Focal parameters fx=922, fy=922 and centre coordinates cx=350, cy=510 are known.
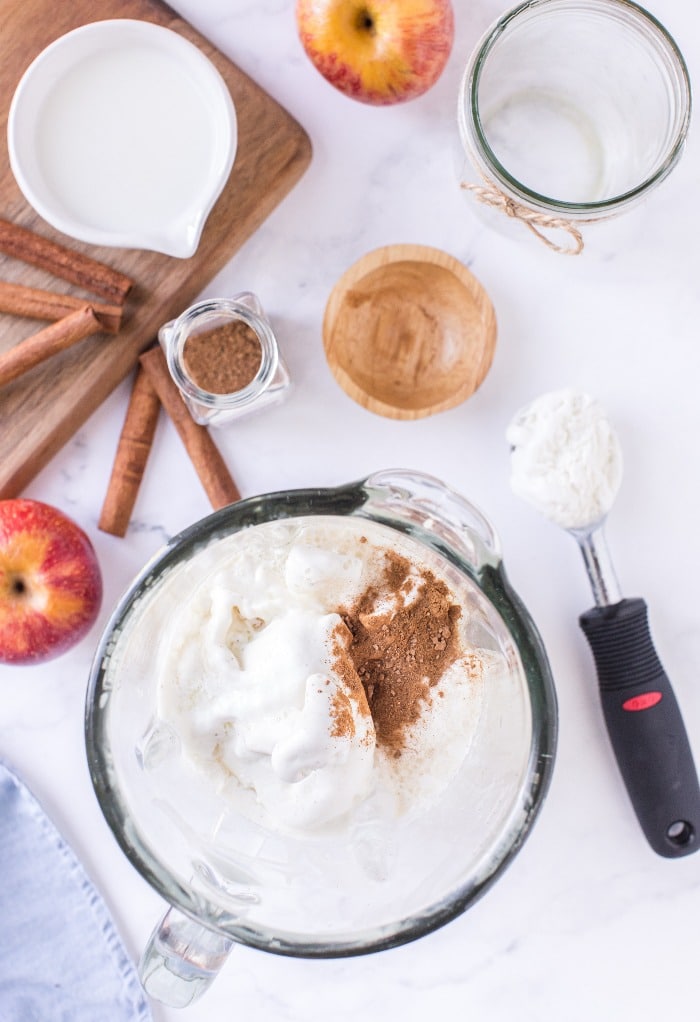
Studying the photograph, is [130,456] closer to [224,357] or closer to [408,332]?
[224,357]

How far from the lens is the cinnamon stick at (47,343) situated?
3.09ft

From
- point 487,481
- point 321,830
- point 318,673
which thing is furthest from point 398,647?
point 487,481

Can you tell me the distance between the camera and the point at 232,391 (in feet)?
3.19

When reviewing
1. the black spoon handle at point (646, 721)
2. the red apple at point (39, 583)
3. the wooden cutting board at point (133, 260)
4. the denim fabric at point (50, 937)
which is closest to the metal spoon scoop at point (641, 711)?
the black spoon handle at point (646, 721)

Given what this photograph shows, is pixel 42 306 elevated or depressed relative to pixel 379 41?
Result: depressed

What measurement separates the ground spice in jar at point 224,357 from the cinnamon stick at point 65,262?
0.09 m

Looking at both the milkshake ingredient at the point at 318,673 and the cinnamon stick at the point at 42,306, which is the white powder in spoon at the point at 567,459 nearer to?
the milkshake ingredient at the point at 318,673

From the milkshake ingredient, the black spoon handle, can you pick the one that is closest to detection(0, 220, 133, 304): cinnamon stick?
the milkshake ingredient

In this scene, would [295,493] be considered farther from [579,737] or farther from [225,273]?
[579,737]

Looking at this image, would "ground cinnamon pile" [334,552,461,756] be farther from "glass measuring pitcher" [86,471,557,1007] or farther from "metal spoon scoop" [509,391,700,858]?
"metal spoon scoop" [509,391,700,858]

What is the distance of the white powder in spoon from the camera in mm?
945

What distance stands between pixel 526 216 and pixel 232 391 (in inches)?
13.5

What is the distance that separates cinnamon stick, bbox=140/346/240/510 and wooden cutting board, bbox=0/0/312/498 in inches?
1.3

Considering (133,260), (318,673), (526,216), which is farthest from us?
(133,260)
